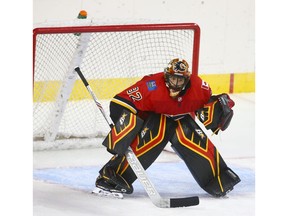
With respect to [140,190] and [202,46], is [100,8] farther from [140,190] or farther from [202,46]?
[140,190]

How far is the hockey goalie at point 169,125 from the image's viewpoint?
191 inches

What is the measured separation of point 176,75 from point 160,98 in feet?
0.50

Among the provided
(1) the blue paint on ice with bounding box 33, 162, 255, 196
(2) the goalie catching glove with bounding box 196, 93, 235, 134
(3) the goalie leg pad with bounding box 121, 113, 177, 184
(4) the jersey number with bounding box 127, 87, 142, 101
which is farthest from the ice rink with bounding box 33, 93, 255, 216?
(4) the jersey number with bounding box 127, 87, 142, 101

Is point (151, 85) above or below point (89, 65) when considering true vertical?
below

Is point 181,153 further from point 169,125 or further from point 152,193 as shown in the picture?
point 152,193

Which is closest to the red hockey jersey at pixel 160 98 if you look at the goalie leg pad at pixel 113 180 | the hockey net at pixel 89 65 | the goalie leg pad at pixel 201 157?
the goalie leg pad at pixel 201 157

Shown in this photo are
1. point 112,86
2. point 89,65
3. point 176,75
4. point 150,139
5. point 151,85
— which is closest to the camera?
point 176,75

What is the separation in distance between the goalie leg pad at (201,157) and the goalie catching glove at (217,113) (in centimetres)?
12

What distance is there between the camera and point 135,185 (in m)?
5.17

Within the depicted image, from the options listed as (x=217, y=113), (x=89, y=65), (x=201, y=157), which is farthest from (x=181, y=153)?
(x=89, y=65)

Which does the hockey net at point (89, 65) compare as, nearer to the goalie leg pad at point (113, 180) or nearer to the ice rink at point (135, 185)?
the ice rink at point (135, 185)

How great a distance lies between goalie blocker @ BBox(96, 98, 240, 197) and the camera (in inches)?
196

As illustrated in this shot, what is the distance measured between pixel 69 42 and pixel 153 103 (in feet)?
2.73

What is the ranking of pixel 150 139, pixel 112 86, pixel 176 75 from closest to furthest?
pixel 176 75
pixel 150 139
pixel 112 86
